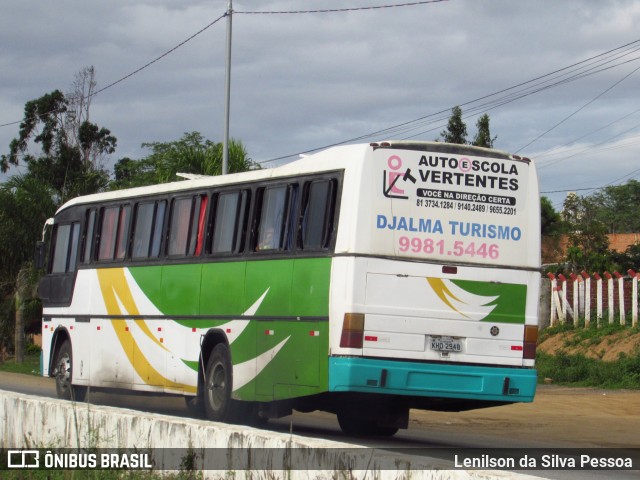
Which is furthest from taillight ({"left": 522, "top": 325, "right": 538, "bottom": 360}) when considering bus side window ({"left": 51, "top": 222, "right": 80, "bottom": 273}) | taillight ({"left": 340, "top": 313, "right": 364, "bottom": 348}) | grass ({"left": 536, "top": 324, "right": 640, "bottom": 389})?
grass ({"left": 536, "top": 324, "right": 640, "bottom": 389})

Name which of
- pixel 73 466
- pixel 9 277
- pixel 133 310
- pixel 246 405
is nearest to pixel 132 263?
pixel 133 310

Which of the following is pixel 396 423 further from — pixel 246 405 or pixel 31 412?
pixel 31 412

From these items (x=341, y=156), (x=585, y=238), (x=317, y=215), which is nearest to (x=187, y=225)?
(x=317, y=215)

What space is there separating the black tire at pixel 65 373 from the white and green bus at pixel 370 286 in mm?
4676

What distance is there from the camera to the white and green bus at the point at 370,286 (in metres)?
13.2

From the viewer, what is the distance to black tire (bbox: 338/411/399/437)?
15.8m

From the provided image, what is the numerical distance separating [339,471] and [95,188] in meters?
30.2

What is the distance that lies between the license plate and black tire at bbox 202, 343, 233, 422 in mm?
3205

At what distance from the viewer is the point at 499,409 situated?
2211 cm

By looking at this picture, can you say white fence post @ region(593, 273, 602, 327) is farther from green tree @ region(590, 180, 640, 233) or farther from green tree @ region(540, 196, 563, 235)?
green tree @ region(590, 180, 640, 233)

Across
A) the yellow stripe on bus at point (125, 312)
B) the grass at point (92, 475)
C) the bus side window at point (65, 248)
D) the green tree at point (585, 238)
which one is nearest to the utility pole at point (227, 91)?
the bus side window at point (65, 248)

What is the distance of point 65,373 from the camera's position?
2072 cm

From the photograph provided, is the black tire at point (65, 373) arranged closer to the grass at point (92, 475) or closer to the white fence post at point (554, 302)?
the grass at point (92, 475)

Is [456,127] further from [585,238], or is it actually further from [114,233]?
[114,233]
